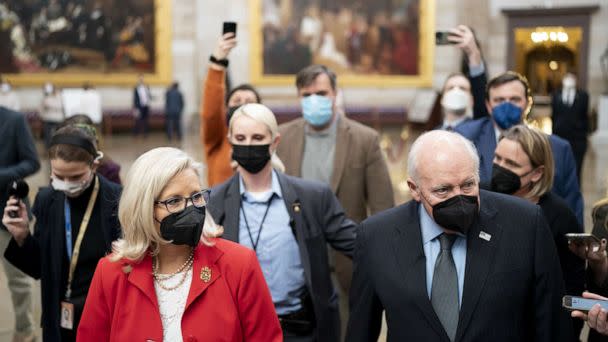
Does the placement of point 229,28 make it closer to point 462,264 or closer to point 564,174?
point 564,174

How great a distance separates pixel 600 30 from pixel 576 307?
21.9m

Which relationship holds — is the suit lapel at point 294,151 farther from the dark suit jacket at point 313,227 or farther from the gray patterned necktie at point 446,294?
the gray patterned necktie at point 446,294

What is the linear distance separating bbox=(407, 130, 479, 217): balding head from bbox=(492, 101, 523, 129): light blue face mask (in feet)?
6.88

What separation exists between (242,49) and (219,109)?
1994 cm

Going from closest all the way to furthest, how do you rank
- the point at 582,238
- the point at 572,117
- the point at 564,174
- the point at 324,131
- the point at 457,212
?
1. the point at 457,212
2. the point at 582,238
3. the point at 564,174
4. the point at 324,131
5. the point at 572,117

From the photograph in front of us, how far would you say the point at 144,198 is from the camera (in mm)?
2646

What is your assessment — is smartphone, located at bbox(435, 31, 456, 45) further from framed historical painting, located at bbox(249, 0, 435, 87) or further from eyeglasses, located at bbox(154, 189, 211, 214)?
framed historical painting, located at bbox(249, 0, 435, 87)

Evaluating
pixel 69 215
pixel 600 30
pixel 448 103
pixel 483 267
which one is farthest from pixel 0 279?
pixel 600 30

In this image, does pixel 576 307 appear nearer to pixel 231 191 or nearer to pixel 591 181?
pixel 231 191

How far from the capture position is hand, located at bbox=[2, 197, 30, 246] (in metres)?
3.54

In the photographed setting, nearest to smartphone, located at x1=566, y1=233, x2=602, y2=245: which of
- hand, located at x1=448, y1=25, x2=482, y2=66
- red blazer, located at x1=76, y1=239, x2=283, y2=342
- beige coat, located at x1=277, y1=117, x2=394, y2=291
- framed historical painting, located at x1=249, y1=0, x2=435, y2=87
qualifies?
red blazer, located at x1=76, y1=239, x2=283, y2=342

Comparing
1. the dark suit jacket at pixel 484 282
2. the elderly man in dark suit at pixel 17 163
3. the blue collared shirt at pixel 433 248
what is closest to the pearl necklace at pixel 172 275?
the dark suit jacket at pixel 484 282

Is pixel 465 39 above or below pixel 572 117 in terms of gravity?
above

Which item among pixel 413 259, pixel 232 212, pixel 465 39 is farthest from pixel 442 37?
pixel 413 259
